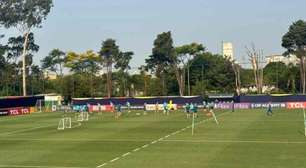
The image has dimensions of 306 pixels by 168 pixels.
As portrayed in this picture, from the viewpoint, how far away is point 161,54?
12738 cm

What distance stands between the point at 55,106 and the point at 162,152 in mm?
70956

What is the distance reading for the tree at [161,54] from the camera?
127 m

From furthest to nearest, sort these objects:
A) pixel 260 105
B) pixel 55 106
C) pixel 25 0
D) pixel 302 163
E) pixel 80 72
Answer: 1. pixel 80 72
2. pixel 25 0
3. pixel 55 106
4. pixel 260 105
5. pixel 302 163

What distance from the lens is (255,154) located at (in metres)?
27.0

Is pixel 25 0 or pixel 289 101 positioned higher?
pixel 25 0

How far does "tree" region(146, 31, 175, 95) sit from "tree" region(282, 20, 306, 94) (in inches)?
999

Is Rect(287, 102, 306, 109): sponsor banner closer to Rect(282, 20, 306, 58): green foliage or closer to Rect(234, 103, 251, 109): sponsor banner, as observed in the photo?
Rect(234, 103, 251, 109): sponsor banner

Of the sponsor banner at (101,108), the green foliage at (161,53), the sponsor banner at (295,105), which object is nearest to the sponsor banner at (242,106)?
the sponsor banner at (295,105)

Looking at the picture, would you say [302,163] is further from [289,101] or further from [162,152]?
[289,101]

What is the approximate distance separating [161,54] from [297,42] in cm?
3005

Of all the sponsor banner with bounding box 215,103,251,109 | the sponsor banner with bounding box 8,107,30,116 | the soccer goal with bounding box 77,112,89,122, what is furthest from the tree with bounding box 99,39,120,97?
the soccer goal with bounding box 77,112,89,122

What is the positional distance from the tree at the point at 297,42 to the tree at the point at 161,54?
25374 millimetres

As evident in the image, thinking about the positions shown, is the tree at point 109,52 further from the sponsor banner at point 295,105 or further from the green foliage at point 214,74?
the sponsor banner at point 295,105

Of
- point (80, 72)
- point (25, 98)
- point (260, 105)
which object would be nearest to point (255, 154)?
point (260, 105)
